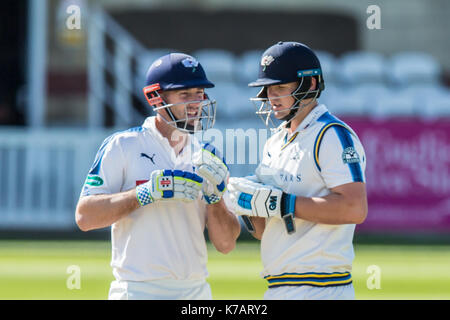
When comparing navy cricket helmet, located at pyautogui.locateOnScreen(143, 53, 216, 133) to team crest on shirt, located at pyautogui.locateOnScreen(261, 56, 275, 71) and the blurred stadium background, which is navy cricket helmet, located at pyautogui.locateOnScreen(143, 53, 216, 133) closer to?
team crest on shirt, located at pyautogui.locateOnScreen(261, 56, 275, 71)

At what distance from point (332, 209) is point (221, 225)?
2.35 feet

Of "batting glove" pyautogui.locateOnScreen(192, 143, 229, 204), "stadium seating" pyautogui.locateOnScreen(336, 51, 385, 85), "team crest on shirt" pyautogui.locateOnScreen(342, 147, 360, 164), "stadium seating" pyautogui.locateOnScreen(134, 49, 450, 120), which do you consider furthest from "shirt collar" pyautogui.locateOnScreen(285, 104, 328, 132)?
"stadium seating" pyautogui.locateOnScreen(336, 51, 385, 85)

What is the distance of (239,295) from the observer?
887cm

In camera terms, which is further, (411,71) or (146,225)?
(411,71)

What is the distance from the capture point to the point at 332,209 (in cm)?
476

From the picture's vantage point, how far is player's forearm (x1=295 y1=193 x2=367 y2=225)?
476 cm

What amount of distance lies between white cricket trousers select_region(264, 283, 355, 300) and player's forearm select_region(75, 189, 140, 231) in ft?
3.21

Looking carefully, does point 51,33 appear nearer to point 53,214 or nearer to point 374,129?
point 53,214

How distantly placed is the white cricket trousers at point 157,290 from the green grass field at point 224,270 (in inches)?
142

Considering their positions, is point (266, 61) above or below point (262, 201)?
above

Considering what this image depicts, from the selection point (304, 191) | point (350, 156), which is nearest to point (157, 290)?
point (304, 191)

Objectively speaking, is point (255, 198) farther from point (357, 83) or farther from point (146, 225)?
point (357, 83)
